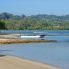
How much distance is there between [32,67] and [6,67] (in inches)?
86.9

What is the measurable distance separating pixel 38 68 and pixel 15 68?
6.37ft

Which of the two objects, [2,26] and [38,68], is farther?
[2,26]

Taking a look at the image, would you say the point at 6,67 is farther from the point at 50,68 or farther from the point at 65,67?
the point at 65,67

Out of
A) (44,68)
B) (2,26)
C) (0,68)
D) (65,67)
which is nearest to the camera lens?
(0,68)

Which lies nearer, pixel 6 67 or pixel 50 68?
pixel 6 67

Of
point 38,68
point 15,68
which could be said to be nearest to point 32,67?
point 38,68

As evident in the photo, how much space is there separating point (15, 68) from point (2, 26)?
147 m

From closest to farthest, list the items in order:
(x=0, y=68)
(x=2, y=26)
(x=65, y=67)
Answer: (x=0, y=68)
(x=65, y=67)
(x=2, y=26)

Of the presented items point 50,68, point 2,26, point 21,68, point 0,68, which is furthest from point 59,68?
point 2,26

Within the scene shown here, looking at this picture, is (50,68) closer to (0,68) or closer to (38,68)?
(38,68)

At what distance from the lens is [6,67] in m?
19.7

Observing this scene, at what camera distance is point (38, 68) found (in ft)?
67.8

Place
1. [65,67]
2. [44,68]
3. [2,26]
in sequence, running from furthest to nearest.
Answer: [2,26], [65,67], [44,68]

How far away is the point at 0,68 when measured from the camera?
19.2 m
